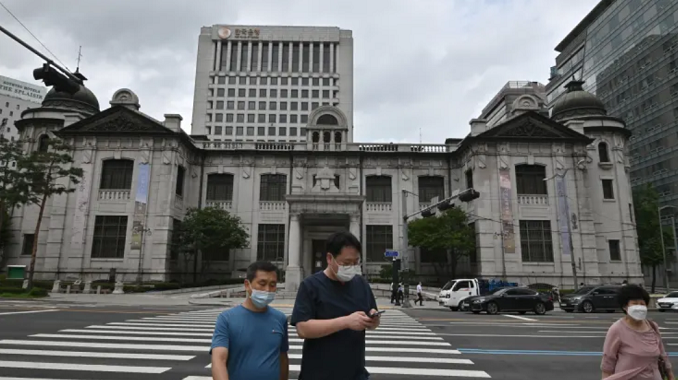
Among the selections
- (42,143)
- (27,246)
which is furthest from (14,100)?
(27,246)

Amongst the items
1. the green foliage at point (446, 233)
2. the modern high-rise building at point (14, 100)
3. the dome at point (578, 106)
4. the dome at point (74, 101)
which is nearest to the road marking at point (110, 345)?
the green foliage at point (446, 233)

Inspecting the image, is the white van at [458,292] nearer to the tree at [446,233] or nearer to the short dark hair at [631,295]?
the tree at [446,233]

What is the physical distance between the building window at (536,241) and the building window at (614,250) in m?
6.08

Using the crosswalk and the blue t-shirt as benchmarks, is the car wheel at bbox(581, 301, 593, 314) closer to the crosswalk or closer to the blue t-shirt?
the crosswalk

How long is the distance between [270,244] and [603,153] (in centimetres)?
3220

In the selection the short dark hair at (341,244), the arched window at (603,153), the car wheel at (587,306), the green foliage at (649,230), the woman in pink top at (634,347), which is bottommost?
the car wheel at (587,306)

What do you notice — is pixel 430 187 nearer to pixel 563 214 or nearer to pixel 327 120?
pixel 563 214

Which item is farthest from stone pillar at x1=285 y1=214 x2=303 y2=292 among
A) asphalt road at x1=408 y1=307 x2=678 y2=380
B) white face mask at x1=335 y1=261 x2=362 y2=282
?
white face mask at x1=335 y1=261 x2=362 y2=282

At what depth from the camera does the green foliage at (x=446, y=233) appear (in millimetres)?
33125

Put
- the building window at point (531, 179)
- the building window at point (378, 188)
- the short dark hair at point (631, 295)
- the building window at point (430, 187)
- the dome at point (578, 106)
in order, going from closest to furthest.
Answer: the short dark hair at point (631, 295) < the building window at point (531, 179) < the dome at point (578, 106) < the building window at point (378, 188) < the building window at point (430, 187)

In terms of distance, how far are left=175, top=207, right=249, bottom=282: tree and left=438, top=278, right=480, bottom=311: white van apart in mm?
18754

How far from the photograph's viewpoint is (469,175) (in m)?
38.3

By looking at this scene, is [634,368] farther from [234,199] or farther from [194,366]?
[234,199]

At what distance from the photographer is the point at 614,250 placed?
3631 centimetres
